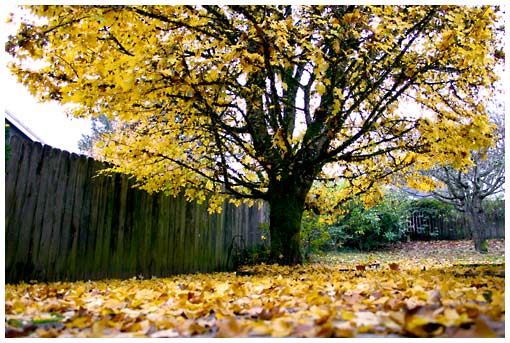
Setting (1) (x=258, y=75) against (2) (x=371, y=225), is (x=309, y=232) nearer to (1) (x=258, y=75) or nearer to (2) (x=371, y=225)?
(2) (x=371, y=225)

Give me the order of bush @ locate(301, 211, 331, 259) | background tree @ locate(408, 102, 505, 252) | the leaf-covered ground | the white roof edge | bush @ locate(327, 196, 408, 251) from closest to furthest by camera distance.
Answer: the leaf-covered ground → the white roof edge → bush @ locate(301, 211, 331, 259) → background tree @ locate(408, 102, 505, 252) → bush @ locate(327, 196, 408, 251)

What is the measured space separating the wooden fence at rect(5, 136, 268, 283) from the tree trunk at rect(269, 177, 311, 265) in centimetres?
178

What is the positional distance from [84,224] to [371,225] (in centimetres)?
1123

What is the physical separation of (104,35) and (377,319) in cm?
378

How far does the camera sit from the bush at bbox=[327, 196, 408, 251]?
14.0 m

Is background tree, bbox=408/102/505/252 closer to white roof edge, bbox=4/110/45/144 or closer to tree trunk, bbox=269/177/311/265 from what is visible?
tree trunk, bbox=269/177/311/265

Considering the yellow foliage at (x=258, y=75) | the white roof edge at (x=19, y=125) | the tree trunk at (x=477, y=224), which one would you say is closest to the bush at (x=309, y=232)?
the yellow foliage at (x=258, y=75)

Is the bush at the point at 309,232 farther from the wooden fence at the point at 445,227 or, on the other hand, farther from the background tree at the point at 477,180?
the wooden fence at the point at 445,227

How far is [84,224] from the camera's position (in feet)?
15.9

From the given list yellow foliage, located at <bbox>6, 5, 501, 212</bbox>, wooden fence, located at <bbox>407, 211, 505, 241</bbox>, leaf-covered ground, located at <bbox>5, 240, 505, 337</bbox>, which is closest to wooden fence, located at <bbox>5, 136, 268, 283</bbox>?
yellow foliage, located at <bbox>6, 5, 501, 212</bbox>

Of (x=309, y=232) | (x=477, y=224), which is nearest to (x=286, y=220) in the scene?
(x=309, y=232)

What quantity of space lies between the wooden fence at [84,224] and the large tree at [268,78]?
43 centimetres
